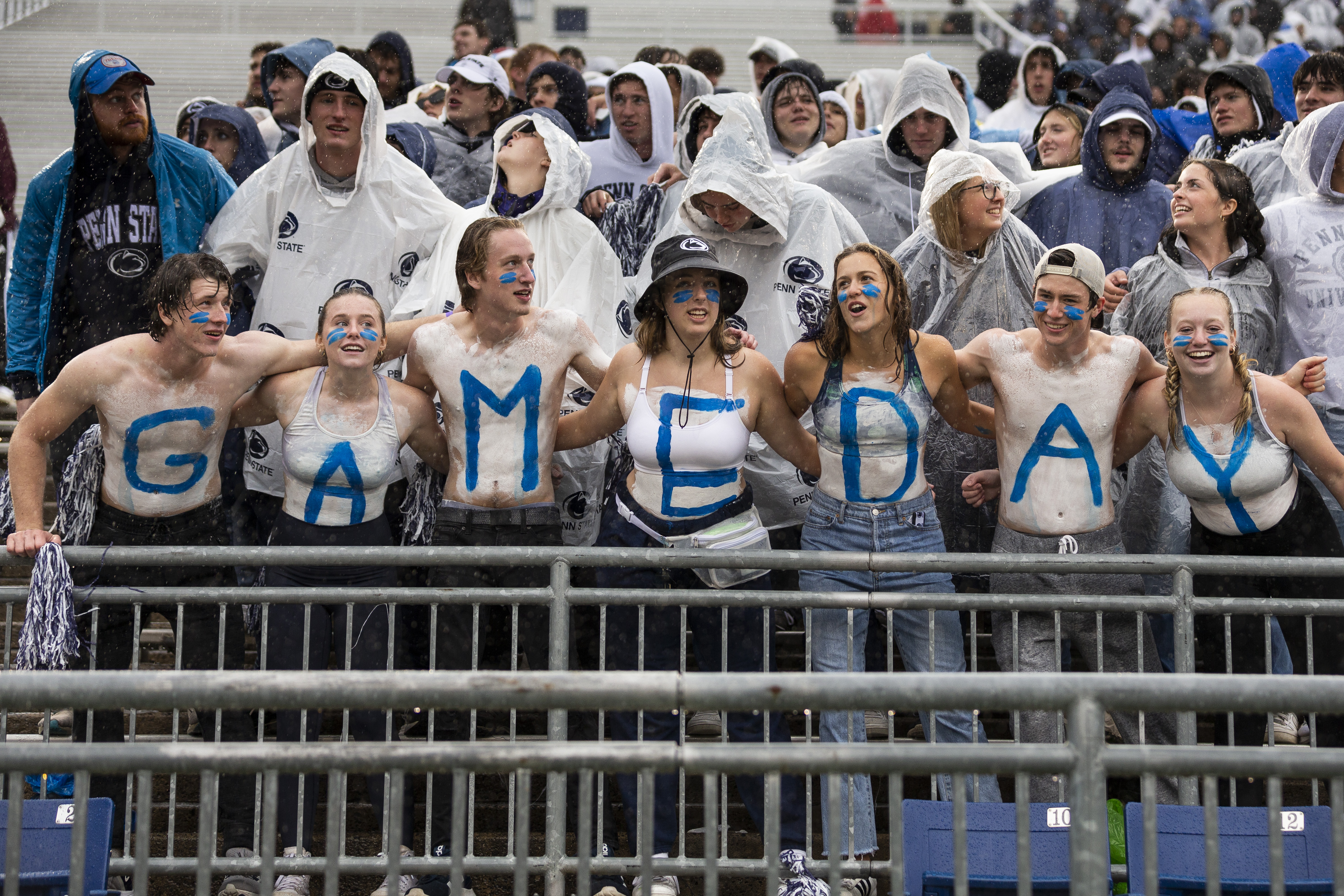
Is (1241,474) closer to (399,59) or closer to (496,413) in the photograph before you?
(496,413)

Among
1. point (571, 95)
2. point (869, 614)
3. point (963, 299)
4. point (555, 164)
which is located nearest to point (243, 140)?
point (571, 95)

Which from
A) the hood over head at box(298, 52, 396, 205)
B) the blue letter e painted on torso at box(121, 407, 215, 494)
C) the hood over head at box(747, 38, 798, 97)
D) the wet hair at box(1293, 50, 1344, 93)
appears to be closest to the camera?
the blue letter e painted on torso at box(121, 407, 215, 494)

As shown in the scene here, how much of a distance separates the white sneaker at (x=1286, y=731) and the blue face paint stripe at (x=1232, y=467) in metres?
0.89

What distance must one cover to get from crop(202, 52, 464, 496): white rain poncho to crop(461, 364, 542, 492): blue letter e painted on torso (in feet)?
3.18

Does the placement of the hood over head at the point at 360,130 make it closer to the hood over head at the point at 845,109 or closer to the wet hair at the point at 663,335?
the wet hair at the point at 663,335

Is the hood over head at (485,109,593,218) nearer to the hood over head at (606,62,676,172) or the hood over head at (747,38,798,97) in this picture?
the hood over head at (606,62,676,172)

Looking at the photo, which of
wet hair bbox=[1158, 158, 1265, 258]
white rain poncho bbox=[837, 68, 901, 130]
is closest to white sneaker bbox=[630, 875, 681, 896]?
wet hair bbox=[1158, 158, 1265, 258]

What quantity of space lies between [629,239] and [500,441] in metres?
1.66

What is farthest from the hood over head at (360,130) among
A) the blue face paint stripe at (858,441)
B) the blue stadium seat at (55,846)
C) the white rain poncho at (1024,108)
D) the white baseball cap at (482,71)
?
the white rain poncho at (1024,108)

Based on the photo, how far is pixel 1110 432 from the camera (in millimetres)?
4961

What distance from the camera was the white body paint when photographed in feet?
16.1

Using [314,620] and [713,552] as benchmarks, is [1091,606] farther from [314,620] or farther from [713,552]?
[314,620]

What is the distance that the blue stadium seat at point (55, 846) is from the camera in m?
3.69

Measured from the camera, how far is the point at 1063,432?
195 inches
